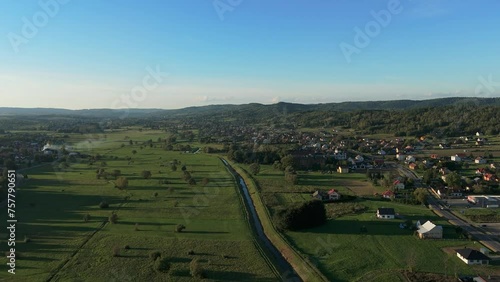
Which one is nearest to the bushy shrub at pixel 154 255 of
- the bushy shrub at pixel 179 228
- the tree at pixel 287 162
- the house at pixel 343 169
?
the bushy shrub at pixel 179 228

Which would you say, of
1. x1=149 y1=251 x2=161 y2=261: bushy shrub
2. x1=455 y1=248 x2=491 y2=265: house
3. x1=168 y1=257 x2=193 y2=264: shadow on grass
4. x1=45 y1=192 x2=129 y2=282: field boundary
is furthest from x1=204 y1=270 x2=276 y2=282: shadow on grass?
x1=455 y1=248 x2=491 y2=265: house

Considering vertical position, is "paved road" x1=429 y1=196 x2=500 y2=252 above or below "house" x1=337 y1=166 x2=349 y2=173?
above

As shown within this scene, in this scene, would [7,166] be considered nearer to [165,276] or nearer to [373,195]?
[165,276]

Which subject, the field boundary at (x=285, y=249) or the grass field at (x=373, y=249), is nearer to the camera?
the grass field at (x=373, y=249)

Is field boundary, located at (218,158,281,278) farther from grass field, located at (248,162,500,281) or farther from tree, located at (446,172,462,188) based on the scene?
tree, located at (446,172,462,188)

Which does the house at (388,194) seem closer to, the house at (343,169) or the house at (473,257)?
the house at (473,257)

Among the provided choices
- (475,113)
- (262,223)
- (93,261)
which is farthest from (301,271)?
(475,113)
